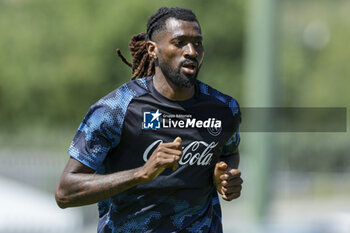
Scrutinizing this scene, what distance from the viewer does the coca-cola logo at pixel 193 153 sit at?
12.6 ft

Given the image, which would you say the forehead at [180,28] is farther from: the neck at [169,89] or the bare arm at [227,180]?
Result: the bare arm at [227,180]

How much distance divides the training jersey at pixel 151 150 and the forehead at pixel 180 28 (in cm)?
32

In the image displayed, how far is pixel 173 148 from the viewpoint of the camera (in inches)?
135

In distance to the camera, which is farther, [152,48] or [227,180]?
[152,48]

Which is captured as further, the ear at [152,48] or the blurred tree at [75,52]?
the blurred tree at [75,52]

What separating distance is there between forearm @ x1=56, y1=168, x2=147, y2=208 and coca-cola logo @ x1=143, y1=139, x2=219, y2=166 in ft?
0.92

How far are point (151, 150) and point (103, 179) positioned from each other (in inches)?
13.2

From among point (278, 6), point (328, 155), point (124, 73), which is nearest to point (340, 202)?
point (328, 155)

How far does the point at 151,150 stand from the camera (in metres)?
3.83

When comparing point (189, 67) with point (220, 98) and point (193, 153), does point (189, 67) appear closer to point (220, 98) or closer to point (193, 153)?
point (220, 98)

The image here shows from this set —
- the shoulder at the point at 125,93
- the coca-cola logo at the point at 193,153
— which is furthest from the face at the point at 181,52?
the coca-cola logo at the point at 193,153

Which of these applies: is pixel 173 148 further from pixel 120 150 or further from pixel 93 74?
pixel 93 74

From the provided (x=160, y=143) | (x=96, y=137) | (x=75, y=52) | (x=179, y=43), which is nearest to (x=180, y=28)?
(x=179, y=43)

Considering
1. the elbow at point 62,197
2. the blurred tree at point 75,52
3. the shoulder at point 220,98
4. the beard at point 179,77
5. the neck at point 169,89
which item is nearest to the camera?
the elbow at point 62,197
